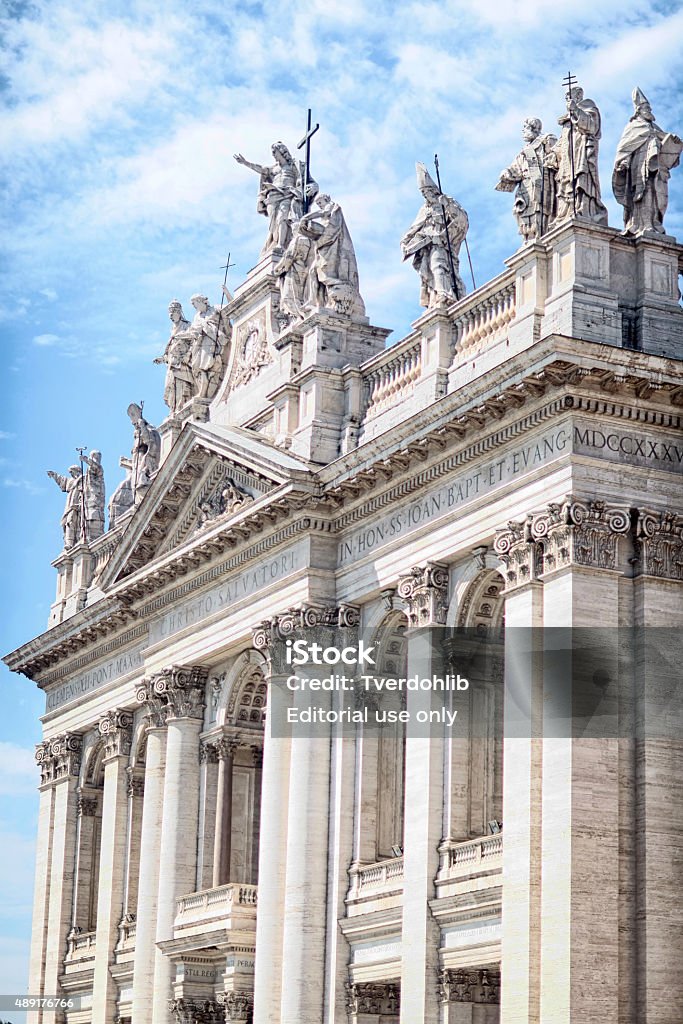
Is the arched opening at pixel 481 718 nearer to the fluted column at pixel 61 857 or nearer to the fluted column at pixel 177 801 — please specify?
the fluted column at pixel 177 801

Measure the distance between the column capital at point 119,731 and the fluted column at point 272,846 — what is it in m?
9.12

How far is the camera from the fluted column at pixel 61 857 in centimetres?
4925

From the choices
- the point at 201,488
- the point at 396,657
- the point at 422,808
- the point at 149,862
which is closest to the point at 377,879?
the point at 422,808

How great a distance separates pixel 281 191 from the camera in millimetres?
42875

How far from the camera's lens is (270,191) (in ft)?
141

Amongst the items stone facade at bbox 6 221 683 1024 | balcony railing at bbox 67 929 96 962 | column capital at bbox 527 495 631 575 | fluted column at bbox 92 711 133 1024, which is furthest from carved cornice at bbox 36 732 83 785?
column capital at bbox 527 495 631 575

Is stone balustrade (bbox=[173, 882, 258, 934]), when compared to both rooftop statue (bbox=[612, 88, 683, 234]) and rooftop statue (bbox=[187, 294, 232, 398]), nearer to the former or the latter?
rooftop statue (bbox=[187, 294, 232, 398])

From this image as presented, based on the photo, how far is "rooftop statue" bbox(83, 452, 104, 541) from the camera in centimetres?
5269

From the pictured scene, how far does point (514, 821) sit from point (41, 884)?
915 inches

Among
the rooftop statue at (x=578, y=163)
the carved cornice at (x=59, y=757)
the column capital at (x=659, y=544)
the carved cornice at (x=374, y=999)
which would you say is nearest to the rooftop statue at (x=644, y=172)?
the rooftop statue at (x=578, y=163)

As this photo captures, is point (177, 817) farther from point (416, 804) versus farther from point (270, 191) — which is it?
point (270, 191)

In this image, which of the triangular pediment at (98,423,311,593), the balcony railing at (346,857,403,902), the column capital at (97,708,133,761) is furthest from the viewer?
the column capital at (97,708,133,761)

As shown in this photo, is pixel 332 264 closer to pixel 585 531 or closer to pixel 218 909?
pixel 585 531

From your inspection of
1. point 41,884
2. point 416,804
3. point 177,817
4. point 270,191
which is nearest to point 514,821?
point 416,804
